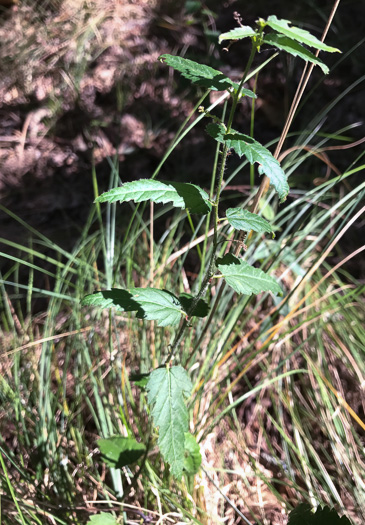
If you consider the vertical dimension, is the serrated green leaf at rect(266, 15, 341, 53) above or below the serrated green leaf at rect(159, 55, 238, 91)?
above

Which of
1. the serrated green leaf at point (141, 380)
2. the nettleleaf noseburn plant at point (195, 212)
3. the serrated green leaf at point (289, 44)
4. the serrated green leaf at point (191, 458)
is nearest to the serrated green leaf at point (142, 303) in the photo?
the nettleleaf noseburn plant at point (195, 212)

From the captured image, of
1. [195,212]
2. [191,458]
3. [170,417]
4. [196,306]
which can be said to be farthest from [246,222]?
[191,458]

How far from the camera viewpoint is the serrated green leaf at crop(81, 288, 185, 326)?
0.80 meters

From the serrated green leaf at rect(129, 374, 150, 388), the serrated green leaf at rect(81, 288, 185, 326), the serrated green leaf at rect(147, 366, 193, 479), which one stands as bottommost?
the serrated green leaf at rect(129, 374, 150, 388)

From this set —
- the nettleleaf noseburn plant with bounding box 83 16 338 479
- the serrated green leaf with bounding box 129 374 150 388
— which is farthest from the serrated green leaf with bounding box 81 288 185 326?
the serrated green leaf with bounding box 129 374 150 388

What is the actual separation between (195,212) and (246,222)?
96 millimetres

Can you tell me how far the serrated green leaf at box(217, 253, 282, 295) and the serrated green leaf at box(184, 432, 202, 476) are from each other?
441 millimetres

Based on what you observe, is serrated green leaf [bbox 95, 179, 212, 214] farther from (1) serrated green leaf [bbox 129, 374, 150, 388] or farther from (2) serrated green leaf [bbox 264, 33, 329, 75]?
(1) serrated green leaf [bbox 129, 374, 150, 388]

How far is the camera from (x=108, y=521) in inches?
38.7

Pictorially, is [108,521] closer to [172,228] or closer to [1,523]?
[1,523]

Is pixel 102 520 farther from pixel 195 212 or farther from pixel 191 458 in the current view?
pixel 195 212

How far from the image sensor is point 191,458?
3.32 ft

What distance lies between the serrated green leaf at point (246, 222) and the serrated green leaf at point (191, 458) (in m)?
0.55

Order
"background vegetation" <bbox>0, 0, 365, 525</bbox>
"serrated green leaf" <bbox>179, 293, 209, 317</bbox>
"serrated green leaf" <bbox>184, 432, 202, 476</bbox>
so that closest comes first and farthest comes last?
"serrated green leaf" <bbox>179, 293, 209, 317</bbox> → "serrated green leaf" <bbox>184, 432, 202, 476</bbox> → "background vegetation" <bbox>0, 0, 365, 525</bbox>
